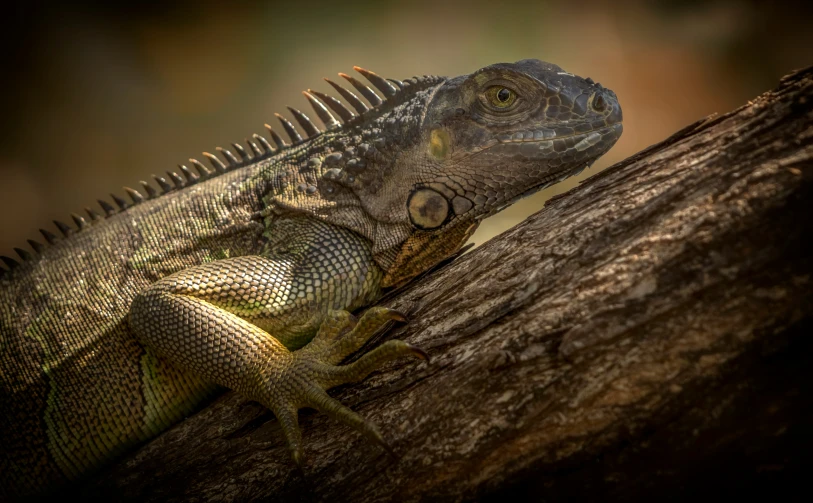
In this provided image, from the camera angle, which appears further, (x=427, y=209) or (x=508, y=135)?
(x=427, y=209)

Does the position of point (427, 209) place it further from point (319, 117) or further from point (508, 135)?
point (319, 117)

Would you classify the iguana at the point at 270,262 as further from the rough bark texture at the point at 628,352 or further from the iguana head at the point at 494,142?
the rough bark texture at the point at 628,352

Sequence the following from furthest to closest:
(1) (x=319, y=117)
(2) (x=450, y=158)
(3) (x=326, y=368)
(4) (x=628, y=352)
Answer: (1) (x=319, y=117) → (2) (x=450, y=158) → (3) (x=326, y=368) → (4) (x=628, y=352)

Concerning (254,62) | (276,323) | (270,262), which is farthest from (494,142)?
(254,62)

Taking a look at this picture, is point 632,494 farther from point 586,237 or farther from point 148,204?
point 148,204

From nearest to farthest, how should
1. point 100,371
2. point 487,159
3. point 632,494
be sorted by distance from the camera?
point 632,494
point 487,159
point 100,371

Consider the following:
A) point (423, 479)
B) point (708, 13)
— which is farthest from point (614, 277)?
point (708, 13)

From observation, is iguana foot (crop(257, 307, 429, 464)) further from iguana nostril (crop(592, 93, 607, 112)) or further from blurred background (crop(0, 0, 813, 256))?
blurred background (crop(0, 0, 813, 256))
